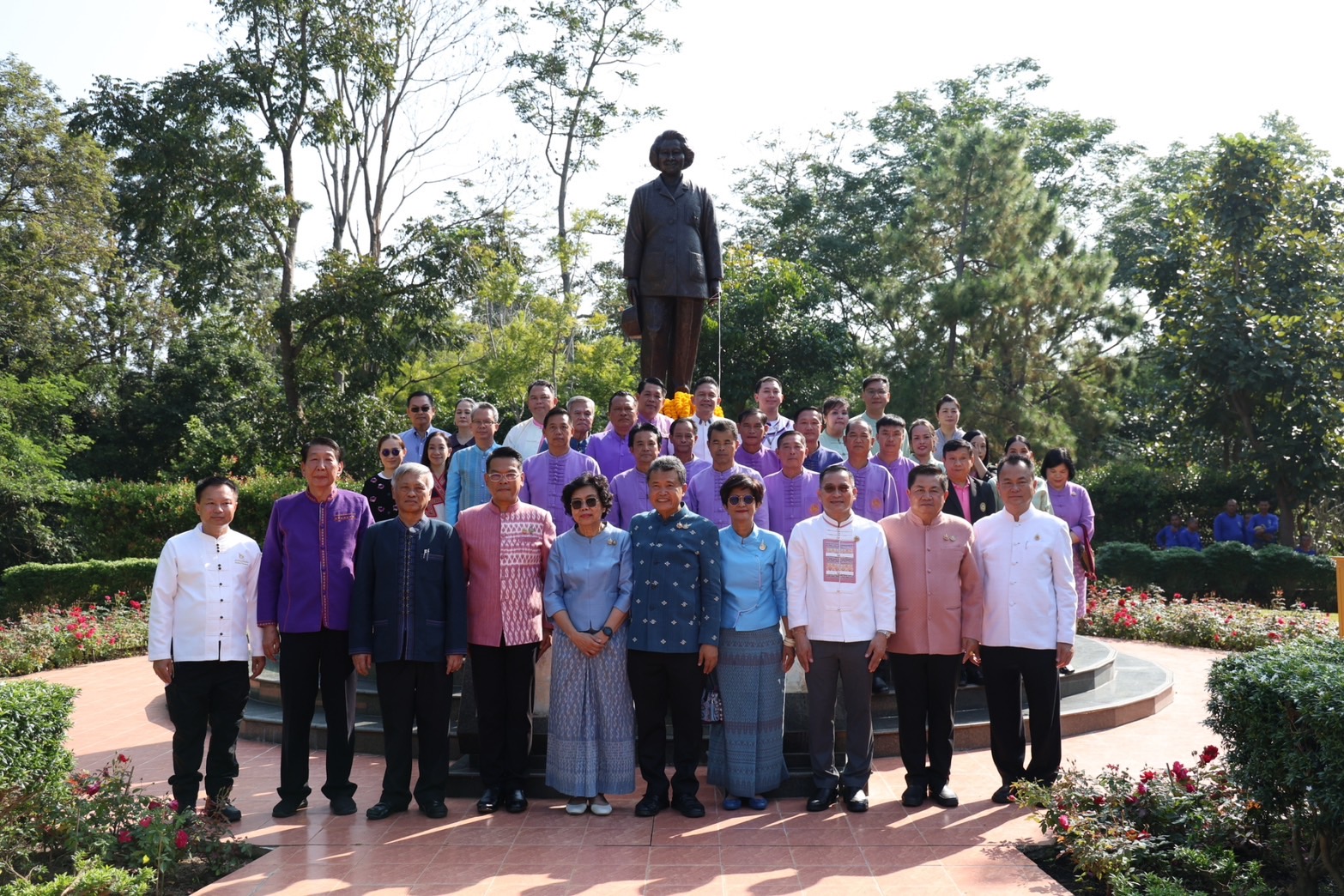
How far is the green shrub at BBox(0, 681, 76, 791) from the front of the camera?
4.31 meters

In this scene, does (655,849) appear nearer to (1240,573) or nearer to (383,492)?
(383,492)

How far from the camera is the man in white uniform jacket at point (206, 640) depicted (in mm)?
5059

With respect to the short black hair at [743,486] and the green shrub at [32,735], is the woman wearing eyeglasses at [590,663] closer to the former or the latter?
the short black hair at [743,486]

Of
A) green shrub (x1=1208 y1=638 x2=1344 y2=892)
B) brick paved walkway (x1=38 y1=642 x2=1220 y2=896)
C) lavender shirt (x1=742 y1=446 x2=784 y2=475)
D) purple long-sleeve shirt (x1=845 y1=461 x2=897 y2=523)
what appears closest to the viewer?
green shrub (x1=1208 y1=638 x2=1344 y2=892)

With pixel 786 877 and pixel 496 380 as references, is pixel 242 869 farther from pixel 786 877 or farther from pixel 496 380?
pixel 496 380

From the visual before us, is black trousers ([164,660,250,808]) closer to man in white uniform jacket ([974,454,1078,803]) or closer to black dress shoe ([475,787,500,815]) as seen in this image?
black dress shoe ([475,787,500,815])

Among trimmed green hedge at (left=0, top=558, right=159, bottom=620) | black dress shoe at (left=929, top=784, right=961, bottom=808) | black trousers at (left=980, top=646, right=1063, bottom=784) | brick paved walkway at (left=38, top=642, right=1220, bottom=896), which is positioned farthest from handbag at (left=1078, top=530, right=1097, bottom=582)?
trimmed green hedge at (left=0, top=558, right=159, bottom=620)

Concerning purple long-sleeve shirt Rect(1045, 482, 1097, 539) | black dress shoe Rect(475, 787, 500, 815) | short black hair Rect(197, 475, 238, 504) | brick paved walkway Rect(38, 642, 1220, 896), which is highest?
short black hair Rect(197, 475, 238, 504)

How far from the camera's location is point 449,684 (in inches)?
208

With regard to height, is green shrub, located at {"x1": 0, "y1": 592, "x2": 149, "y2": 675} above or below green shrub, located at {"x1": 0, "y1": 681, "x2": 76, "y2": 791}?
below

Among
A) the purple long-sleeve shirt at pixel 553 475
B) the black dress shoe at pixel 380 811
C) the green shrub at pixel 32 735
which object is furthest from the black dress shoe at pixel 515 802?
the green shrub at pixel 32 735

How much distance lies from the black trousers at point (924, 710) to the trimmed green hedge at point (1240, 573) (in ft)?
32.1

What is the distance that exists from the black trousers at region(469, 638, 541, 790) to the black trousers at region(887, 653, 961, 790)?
6.00 feet

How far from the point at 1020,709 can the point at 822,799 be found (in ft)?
3.46
